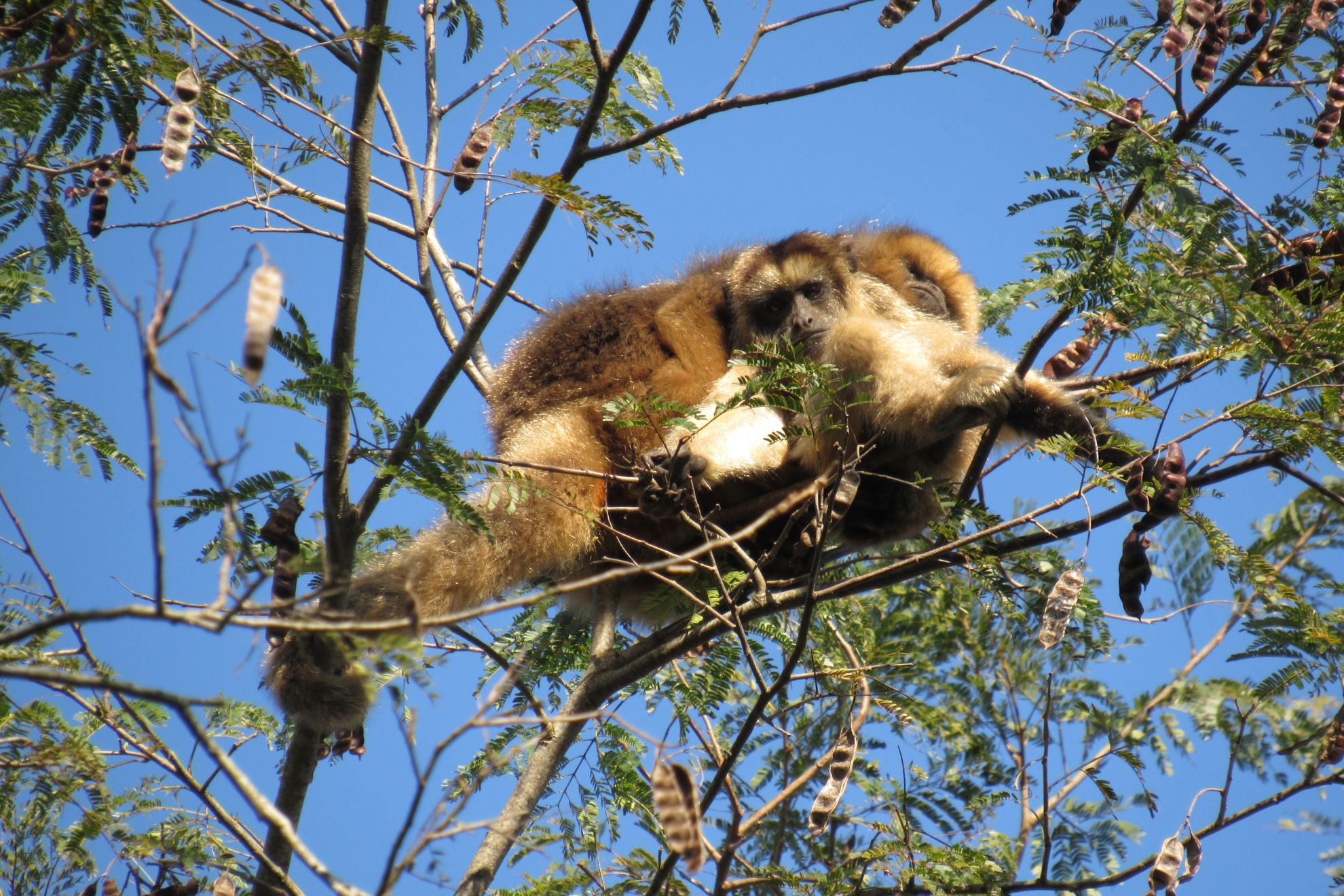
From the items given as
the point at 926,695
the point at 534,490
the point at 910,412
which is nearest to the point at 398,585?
the point at 534,490

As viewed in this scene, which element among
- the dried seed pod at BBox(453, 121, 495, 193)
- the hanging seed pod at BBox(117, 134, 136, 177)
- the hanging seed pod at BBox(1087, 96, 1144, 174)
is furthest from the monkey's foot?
the hanging seed pod at BBox(117, 134, 136, 177)

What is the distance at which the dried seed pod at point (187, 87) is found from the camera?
4012 millimetres

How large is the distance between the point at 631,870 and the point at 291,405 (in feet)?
8.04

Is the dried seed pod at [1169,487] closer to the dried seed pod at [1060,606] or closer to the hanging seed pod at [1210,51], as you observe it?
the dried seed pod at [1060,606]

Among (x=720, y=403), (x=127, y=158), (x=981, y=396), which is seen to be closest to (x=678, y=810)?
(x=981, y=396)

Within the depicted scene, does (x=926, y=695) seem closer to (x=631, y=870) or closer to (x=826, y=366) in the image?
(x=631, y=870)

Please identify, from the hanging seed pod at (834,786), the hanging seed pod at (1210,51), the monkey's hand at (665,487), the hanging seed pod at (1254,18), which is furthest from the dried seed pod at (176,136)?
the hanging seed pod at (1254,18)

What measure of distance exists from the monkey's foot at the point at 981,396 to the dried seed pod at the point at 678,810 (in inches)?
80.0

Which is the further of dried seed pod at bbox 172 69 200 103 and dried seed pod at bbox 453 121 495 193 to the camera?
dried seed pod at bbox 453 121 495 193

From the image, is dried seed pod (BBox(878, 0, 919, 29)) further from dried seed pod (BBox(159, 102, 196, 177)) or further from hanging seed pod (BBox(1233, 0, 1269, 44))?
dried seed pod (BBox(159, 102, 196, 177))

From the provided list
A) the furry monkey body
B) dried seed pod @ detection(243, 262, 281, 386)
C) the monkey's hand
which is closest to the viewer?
dried seed pod @ detection(243, 262, 281, 386)

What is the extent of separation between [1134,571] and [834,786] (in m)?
1.33

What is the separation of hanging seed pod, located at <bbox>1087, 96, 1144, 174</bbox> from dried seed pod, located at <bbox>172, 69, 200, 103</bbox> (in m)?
3.53

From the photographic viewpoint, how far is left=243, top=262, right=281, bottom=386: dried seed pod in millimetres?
1788
